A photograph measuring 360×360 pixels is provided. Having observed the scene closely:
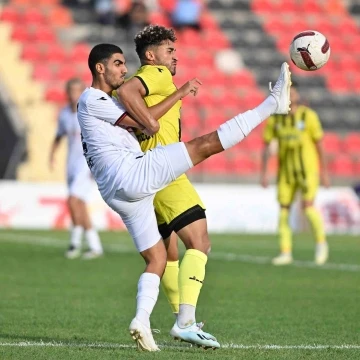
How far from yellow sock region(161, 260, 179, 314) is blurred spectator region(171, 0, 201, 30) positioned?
2043cm

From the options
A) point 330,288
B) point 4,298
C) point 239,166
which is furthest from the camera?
point 239,166

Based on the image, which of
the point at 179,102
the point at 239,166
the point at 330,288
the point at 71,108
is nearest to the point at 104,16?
the point at 239,166

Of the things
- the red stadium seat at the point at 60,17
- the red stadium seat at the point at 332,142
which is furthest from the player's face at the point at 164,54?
the red stadium seat at the point at 60,17

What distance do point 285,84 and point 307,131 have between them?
299 inches

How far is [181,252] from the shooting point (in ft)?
50.5

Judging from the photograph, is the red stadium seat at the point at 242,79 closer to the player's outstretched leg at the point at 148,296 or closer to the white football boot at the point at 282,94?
the player's outstretched leg at the point at 148,296

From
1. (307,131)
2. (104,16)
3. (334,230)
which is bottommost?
(334,230)

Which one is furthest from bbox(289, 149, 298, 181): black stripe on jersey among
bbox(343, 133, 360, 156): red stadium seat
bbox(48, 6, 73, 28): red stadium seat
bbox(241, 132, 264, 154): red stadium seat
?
bbox(48, 6, 73, 28): red stadium seat

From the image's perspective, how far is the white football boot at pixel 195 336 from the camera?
6.62 m

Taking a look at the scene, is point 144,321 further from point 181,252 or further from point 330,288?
point 181,252

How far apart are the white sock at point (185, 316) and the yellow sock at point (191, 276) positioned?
0.03m

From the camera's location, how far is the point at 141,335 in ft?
20.9

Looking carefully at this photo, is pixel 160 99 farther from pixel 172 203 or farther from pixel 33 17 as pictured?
pixel 33 17

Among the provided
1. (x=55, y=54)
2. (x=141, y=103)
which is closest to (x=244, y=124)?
(x=141, y=103)
